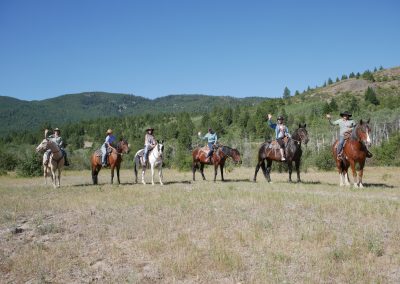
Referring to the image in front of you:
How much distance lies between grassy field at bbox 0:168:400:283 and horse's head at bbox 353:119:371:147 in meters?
2.68

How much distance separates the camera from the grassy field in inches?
336

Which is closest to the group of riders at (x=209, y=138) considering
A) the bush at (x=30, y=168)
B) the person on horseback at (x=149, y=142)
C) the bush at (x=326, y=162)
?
the person on horseback at (x=149, y=142)

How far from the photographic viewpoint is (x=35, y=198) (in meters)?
18.2

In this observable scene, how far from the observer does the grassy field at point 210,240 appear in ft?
28.0

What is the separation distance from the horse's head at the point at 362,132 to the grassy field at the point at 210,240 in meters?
2.68

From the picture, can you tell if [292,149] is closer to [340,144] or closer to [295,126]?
[340,144]

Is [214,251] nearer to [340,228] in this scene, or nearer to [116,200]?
[340,228]

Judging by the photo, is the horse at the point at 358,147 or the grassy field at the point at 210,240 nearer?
the grassy field at the point at 210,240

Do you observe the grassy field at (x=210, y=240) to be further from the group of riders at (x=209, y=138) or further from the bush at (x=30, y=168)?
the bush at (x=30, y=168)

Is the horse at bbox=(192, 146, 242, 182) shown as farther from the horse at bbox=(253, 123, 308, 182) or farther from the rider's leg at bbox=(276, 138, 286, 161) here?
the rider's leg at bbox=(276, 138, 286, 161)

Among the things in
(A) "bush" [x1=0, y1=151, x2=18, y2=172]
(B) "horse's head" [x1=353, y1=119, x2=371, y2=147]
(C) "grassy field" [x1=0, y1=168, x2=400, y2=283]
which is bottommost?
(C) "grassy field" [x1=0, y1=168, x2=400, y2=283]

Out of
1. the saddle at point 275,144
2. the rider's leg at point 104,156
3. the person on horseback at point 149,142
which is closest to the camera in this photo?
the saddle at point 275,144

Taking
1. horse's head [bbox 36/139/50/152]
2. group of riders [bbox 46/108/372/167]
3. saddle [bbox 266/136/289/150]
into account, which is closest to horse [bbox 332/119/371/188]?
group of riders [bbox 46/108/372/167]

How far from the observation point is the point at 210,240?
10.2m
